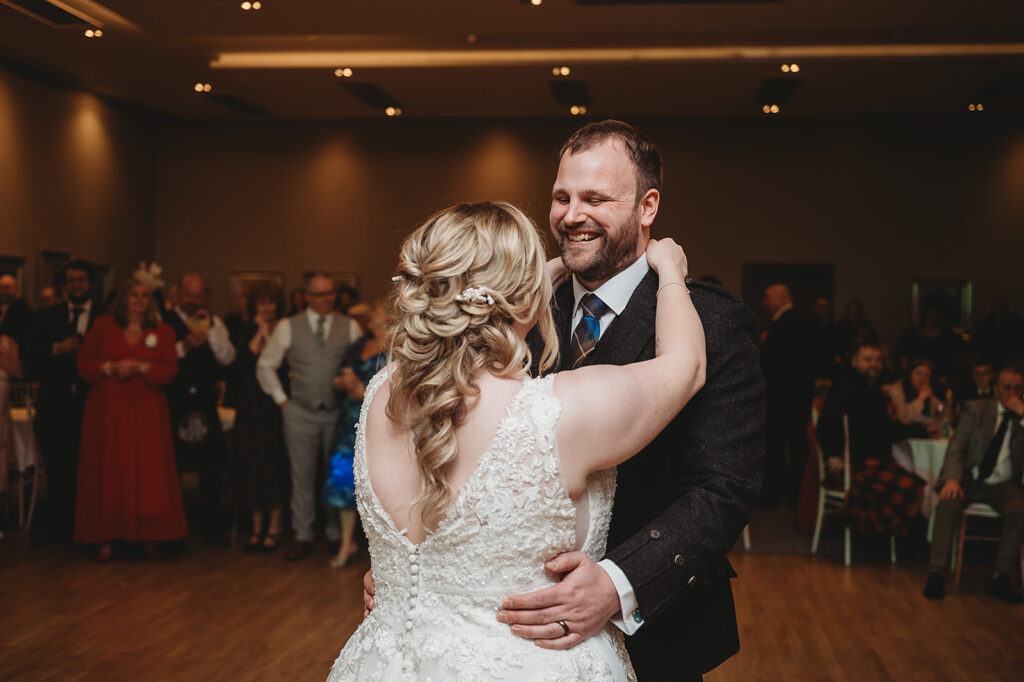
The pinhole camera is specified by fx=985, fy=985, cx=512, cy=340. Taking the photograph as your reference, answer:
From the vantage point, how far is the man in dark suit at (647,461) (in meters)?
1.56

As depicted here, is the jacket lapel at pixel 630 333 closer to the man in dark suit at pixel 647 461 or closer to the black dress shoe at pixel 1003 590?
the man in dark suit at pixel 647 461

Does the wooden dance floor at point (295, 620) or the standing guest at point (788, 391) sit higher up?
the standing guest at point (788, 391)

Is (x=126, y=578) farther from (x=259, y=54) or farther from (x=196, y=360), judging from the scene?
(x=259, y=54)

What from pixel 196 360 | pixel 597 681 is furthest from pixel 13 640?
pixel 597 681

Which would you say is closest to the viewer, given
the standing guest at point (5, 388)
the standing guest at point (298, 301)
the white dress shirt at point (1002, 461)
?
the white dress shirt at point (1002, 461)

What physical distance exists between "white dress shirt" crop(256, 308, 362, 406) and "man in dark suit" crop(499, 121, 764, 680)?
13.4 ft

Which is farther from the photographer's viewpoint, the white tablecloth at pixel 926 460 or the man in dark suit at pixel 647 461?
the white tablecloth at pixel 926 460

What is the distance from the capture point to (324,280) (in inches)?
236

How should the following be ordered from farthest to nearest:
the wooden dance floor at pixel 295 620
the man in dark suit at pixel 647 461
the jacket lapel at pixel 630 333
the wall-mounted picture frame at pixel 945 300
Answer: the wall-mounted picture frame at pixel 945 300
the wooden dance floor at pixel 295 620
the jacket lapel at pixel 630 333
the man in dark suit at pixel 647 461

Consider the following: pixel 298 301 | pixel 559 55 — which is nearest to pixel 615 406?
pixel 559 55

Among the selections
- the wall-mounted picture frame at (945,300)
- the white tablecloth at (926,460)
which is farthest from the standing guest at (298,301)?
the wall-mounted picture frame at (945,300)

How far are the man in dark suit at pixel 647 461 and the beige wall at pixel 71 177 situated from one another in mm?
8539

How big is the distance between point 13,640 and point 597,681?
3668 mm

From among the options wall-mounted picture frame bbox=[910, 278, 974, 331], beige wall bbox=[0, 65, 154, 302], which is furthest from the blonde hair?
wall-mounted picture frame bbox=[910, 278, 974, 331]
